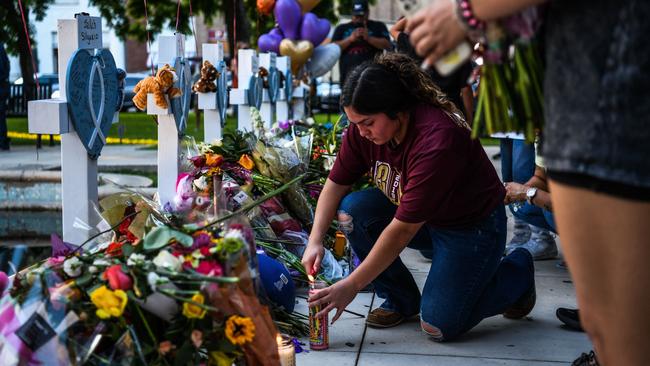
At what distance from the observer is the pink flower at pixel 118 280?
2105 millimetres

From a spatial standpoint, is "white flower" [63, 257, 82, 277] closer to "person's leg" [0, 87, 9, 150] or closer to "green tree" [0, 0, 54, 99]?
"person's leg" [0, 87, 9, 150]

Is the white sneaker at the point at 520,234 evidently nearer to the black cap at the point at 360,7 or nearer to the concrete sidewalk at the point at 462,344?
the concrete sidewalk at the point at 462,344

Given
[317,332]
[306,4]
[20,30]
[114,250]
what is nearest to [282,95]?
[306,4]

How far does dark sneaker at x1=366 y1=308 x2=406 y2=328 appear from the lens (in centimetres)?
356

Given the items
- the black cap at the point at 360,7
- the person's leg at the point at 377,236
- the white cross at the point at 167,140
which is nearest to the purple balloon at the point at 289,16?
the black cap at the point at 360,7

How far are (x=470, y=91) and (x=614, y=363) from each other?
4.71 m

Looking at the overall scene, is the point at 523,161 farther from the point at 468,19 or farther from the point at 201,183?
the point at 468,19

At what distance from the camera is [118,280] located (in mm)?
2107

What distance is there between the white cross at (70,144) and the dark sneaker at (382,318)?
1.19 metres

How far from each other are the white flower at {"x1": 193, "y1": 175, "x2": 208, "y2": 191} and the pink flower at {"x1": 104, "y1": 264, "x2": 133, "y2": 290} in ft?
6.51

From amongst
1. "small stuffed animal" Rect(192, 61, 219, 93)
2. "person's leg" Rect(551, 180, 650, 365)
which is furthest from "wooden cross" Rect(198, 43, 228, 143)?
"person's leg" Rect(551, 180, 650, 365)

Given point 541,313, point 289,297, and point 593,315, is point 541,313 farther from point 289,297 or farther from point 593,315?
point 593,315

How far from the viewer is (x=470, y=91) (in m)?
6.16

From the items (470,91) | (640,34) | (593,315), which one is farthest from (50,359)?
(470,91)
